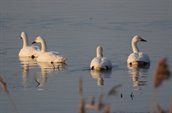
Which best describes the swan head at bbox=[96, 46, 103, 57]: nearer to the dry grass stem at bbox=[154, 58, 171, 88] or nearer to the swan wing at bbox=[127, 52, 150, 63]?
the swan wing at bbox=[127, 52, 150, 63]

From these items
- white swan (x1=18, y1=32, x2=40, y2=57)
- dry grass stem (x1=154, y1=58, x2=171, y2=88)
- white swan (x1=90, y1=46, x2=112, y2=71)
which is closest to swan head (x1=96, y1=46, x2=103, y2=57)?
white swan (x1=90, y1=46, x2=112, y2=71)

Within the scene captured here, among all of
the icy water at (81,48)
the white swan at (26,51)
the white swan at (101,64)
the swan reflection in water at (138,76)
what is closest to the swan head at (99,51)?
the icy water at (81,48)

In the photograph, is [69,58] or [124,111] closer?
[124,111]

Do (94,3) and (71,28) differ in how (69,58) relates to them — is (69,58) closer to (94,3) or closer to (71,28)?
(71,28)

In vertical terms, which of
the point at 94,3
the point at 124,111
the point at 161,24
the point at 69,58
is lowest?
the point at 124,111

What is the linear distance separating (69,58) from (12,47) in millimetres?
3882

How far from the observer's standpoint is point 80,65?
1802 centimetres

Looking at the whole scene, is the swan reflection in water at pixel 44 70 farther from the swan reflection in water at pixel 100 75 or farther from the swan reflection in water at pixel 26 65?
the swan reflection in water at pixel 100 75

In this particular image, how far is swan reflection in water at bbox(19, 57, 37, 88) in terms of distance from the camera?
1589cm

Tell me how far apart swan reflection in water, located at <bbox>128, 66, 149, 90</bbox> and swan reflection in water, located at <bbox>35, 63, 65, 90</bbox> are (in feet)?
6.78

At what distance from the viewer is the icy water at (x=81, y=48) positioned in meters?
12.6

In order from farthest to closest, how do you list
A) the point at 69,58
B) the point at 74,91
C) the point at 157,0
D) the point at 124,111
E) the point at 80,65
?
the point at 157,0, the point at 69,58, the point at 80,65, the point at 74,91, the point at 124,111

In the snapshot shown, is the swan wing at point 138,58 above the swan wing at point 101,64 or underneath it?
above

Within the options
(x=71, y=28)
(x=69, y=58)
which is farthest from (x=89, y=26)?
(x=69, y=58)
